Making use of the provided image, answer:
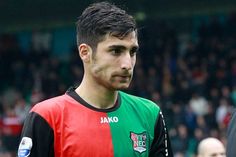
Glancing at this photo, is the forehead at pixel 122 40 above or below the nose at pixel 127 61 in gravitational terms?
above

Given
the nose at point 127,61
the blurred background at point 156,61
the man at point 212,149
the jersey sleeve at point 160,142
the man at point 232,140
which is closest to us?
the man at point 232,140

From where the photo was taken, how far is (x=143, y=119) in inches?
160

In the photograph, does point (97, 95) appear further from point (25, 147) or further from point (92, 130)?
point (25, 147)

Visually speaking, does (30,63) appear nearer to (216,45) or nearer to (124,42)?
(216,45)

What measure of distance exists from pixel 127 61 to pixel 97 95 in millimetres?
304

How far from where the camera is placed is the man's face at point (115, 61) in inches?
149

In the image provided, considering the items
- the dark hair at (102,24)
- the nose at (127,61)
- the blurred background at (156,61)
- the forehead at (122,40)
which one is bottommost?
the blurred background at (156,61)

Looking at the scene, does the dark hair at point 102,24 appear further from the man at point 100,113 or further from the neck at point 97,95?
the neck at point 97,95

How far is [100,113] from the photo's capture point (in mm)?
3996

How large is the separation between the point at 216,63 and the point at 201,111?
212 centimetres

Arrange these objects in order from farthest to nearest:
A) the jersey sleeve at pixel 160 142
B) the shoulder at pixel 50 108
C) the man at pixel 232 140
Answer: the jersey sleeve at pixel 160 142 → the shoulder at pixel 50 108 → the man at pixel 232 140

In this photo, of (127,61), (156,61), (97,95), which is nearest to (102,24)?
(127,61)

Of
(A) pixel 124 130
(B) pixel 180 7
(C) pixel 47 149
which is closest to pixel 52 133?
(C) pixel 47 149

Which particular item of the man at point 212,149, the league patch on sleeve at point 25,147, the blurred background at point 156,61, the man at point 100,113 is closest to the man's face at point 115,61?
the man at point 100,113
